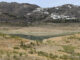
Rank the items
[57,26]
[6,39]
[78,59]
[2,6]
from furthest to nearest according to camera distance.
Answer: [2,6]
[57,26]
[6,39]
[78,59]

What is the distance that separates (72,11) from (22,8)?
98.5 feet

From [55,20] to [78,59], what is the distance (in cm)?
11899

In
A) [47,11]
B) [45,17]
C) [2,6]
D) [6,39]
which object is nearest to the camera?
[6,39]

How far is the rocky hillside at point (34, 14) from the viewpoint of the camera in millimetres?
140500

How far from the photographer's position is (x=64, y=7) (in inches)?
6521

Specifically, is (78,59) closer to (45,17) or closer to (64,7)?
(45,17)

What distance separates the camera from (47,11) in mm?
162000

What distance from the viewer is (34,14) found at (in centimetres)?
15388

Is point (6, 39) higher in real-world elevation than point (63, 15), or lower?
higher

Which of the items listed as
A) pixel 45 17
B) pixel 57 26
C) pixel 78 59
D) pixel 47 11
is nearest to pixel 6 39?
pixel 78 59

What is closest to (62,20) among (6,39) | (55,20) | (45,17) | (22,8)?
(55,20)

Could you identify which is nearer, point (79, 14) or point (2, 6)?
point (79, 14)

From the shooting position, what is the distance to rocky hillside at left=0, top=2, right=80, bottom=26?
14050 centimetres

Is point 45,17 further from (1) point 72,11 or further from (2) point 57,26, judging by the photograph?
(2) point 57,26
